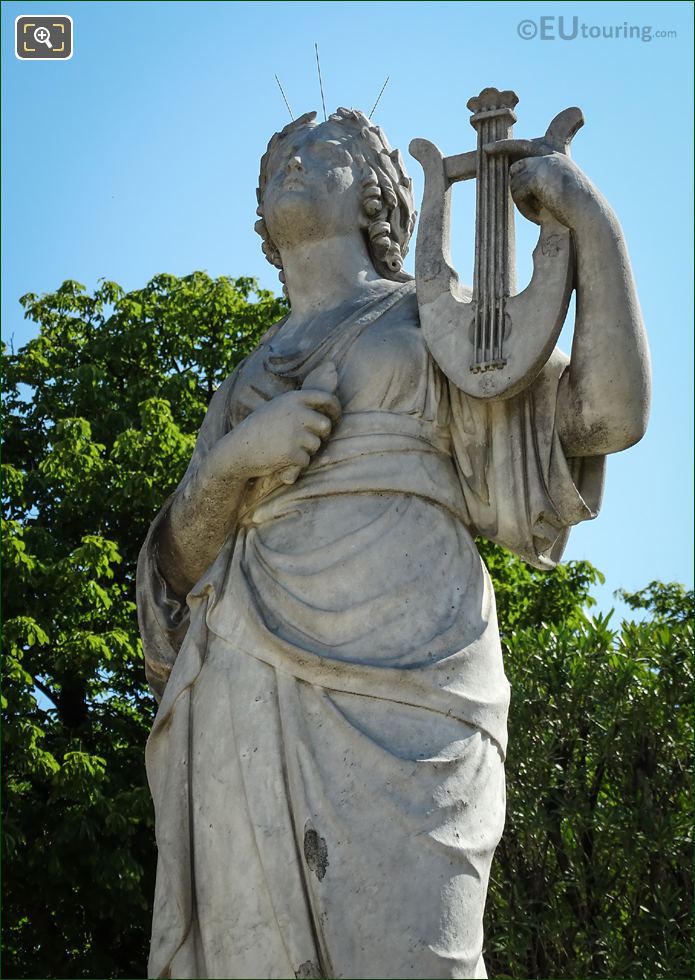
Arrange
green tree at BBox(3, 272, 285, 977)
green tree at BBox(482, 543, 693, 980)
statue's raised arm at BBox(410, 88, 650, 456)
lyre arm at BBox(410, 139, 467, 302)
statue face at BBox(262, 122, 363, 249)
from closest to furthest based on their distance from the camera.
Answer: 1. statue's raised arm at BBox(410, 88, 650, 456)
2. lyre arm at BBox(410, 139, 467, 302)
3. statue face at BBox(262, 122, 363, 249)
4. green tree at BBox(482, 543, 693, 980)
5. green tree at BBox(3, 272, 285, 977)

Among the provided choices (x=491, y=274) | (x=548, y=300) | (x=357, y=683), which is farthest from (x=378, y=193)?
(x=357, y=683)

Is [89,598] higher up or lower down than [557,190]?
higher up

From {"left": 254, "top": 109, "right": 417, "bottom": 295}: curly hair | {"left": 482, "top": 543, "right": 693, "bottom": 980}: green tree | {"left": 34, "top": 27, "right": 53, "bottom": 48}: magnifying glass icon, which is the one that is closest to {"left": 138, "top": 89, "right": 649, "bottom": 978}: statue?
{"left": 254, "top": 109, "right": 417, "bottom": 295}: curly hair

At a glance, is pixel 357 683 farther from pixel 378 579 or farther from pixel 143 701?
pixel 143 701

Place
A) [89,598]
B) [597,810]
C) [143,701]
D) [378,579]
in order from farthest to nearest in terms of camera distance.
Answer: [143,701], [89,598], [597,810], [378,579]

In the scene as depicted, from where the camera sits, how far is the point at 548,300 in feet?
18.3

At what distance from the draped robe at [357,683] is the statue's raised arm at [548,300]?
16 cm

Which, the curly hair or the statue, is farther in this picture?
the curly hair

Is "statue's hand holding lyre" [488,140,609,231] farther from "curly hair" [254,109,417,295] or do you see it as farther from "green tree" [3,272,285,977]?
"green tree" [3,272,285,977]

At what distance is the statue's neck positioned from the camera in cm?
636

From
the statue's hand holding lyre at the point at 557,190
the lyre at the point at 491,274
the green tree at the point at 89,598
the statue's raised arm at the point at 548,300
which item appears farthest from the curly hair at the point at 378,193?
the green tree at the point at 89,598

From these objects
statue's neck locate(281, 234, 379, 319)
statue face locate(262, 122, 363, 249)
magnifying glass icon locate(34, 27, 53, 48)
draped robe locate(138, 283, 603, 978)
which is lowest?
draped robe locate(138, 283, 603, 978)

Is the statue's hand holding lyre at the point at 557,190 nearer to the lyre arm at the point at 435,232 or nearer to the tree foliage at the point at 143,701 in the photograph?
the lyre arm at the point at 435,232

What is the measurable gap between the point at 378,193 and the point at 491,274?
2.66ft
